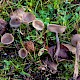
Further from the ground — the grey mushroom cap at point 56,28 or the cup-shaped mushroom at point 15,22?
the cup-shaped mushroom at point 15,22

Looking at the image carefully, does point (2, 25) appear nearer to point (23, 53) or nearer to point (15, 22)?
point (15, 22)

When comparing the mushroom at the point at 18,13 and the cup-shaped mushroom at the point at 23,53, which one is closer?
the cup-shaped mushroom at the point at 23,53

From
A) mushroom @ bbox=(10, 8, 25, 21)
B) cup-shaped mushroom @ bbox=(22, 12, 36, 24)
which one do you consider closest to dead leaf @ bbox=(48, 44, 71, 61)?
cup-shaped mushroom @ bbox=(22, 12, 36, 24)

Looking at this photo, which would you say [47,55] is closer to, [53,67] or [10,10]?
[53,67]

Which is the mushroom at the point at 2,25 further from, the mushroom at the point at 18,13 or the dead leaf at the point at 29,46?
the dead leaf at the point at 29,46

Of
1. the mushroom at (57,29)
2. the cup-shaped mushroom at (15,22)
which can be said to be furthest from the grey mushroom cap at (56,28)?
the cup-shaped mushroom at (15,22)

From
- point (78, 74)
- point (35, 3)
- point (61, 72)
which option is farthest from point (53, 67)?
point (35, 3)

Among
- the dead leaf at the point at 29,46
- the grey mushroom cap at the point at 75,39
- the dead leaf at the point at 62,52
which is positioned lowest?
the dead leaf at the point at 62,52

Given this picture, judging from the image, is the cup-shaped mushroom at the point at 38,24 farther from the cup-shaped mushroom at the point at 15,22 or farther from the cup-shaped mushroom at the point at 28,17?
the cup-shaped mushroom at the point at 15,22

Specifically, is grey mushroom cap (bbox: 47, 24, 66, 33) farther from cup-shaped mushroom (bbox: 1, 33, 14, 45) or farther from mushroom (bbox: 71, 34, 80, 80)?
cup-shaped mushroom (bbox: 1, 33, 14, 45)
